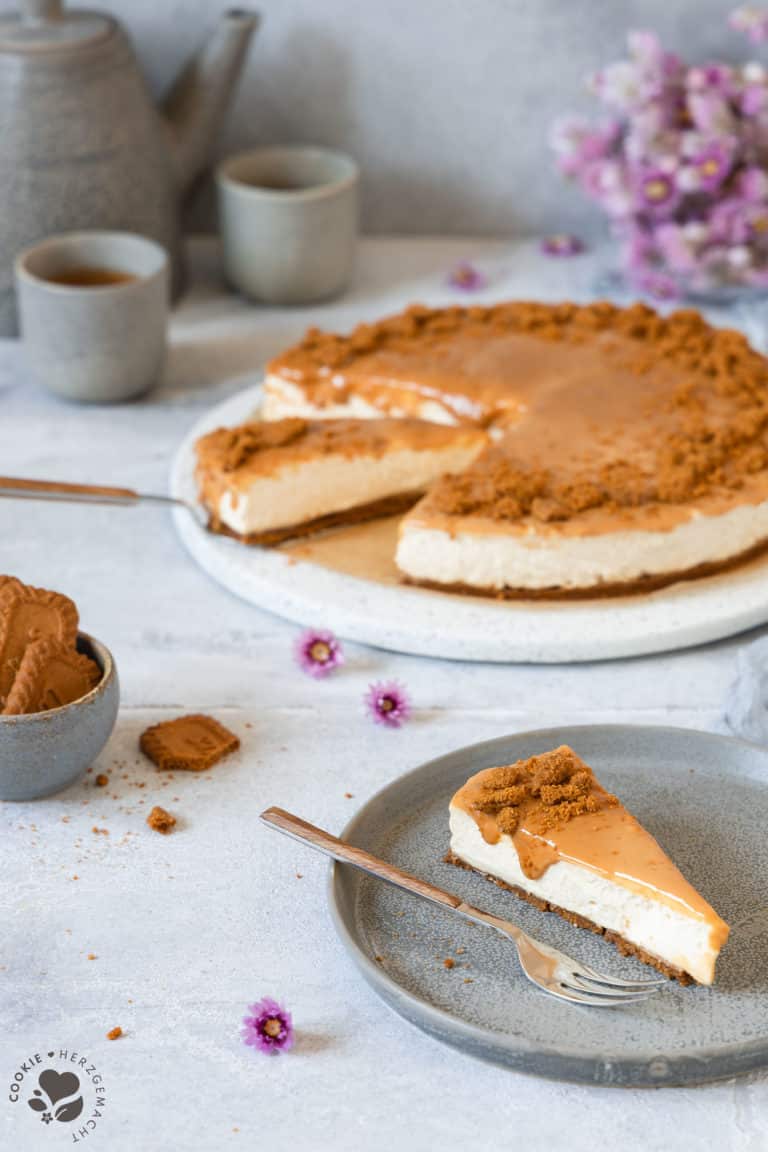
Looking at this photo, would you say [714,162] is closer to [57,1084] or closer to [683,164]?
[683,164]

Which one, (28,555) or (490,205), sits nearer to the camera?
(28,555)

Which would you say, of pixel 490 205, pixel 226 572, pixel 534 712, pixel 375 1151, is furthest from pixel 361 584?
pixel 490 205

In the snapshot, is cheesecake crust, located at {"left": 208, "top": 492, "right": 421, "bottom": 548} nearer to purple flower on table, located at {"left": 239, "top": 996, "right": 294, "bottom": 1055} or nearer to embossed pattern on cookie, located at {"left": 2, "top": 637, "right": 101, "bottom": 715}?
embossed pattern on cookie, located at {"left": 2, "top": 637, "right": 101, "bottom": 715}

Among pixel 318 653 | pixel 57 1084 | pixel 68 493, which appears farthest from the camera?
pixel 68 493

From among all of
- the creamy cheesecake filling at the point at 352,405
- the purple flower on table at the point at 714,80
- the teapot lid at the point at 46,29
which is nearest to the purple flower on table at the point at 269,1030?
the creamy cheesecake filling at the point at 352,405

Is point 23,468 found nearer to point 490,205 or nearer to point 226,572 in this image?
point 226,572

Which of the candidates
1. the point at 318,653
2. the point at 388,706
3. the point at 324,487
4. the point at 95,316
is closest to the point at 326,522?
the point at 324,487
